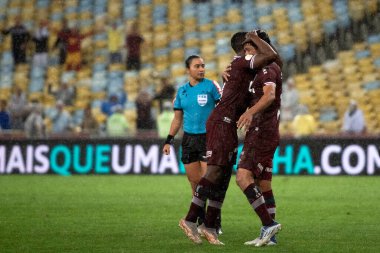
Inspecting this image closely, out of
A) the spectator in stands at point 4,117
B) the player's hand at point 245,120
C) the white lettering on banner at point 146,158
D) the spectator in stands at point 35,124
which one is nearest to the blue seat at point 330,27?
the white lettering on banner at point 146,158

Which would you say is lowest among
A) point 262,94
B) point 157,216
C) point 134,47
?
point 157,216

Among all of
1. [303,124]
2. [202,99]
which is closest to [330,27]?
[303,124]

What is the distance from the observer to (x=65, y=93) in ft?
102

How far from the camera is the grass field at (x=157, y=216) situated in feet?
38.0

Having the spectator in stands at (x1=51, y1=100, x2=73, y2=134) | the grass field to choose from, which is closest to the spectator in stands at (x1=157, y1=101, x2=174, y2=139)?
the grass field

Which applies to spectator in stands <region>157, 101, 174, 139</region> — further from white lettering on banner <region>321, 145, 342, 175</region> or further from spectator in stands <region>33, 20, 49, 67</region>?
spectator in stands <region>33, 20, 49, 67</region>

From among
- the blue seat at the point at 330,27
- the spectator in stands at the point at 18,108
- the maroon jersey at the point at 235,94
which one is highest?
the blue seat at the point at 330,27

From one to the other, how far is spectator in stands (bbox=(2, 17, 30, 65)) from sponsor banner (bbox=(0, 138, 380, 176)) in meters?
7.97

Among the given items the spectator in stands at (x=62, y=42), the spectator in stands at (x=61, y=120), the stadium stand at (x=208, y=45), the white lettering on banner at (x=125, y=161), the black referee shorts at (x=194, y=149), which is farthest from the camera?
the spectator in stands at (x=62, y=42)

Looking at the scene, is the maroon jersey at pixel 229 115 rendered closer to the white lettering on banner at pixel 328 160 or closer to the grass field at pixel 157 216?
the grass field at pixel 157 216

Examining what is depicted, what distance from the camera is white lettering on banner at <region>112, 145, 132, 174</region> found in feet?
85.4

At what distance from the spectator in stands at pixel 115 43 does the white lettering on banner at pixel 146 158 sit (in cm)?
796

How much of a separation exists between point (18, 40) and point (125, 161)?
9.08m

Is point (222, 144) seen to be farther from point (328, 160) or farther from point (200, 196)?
point (328, 160)
